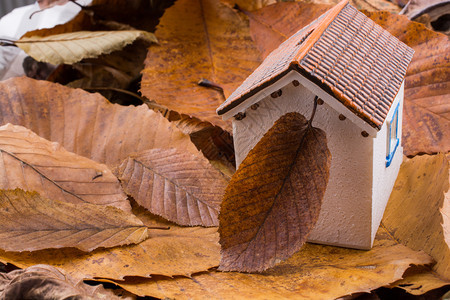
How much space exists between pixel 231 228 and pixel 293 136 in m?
0.15

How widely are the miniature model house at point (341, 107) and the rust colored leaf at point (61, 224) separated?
22 cm

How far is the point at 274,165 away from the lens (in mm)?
677

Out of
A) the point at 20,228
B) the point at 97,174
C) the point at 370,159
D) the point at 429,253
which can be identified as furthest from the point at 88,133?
the point at 429,253

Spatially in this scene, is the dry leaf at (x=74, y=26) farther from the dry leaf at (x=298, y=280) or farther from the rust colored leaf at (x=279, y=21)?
the dry leaf at (x=298, y=280)

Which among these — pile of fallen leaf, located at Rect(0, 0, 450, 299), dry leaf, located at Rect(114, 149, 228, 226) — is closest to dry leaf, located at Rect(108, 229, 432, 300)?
pile of fallen leaf, located at Rect(0, 0, 450, 299)

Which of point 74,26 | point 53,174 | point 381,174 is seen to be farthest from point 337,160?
point 74,26

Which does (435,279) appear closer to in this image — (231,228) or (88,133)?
(231,228)

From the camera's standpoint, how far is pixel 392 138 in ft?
3.00

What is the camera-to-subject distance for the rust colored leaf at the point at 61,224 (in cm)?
67

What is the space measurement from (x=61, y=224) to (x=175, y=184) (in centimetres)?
19

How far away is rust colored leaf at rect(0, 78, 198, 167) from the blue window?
0.32 metres

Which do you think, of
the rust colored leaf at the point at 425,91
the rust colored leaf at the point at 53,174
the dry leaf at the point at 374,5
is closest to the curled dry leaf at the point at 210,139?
the rust colored leaf at the point at 53,174

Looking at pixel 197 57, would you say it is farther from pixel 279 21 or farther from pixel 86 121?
pixel 86 121

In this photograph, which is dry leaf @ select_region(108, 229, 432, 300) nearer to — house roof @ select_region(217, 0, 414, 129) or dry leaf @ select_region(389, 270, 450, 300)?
dry leaf @ select_region(389, 270, 450, 300)
